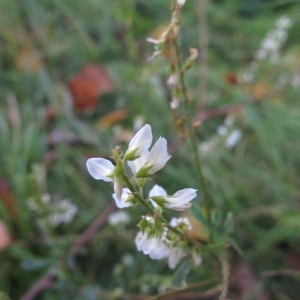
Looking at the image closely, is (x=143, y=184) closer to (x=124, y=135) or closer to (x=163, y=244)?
(x=163, y=244)

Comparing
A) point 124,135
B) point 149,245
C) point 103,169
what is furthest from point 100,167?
point 124,135

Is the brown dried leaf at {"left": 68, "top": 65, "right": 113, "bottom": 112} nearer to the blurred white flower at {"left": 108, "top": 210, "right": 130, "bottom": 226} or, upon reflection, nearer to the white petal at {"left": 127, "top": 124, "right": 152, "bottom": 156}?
the blurred white flower at {"left": 108, "top": 210, "right": 130, "bottom": 226}

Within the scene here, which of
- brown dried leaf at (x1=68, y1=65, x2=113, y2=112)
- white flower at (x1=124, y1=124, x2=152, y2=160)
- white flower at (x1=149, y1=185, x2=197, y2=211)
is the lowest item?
brown dried leaf at (x1=68, y1=65, x2=113, y2=112)

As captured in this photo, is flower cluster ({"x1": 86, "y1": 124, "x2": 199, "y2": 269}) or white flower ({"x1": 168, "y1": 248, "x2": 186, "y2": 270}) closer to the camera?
flower cluster ({"x1": 86, "y1": 124, "x2": 199, "y2": 269})

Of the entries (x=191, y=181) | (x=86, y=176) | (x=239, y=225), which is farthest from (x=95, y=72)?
(x=239, y=225)

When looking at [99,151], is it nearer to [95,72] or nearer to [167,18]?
[95,72]

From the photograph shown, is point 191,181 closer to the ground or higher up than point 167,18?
closer to the ground

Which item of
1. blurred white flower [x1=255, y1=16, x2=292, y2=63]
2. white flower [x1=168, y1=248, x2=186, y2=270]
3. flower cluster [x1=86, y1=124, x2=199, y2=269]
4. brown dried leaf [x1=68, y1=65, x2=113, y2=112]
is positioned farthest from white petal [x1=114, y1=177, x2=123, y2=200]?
blurred white flower [x1=255, y1=16, x2=292, y2=63]
